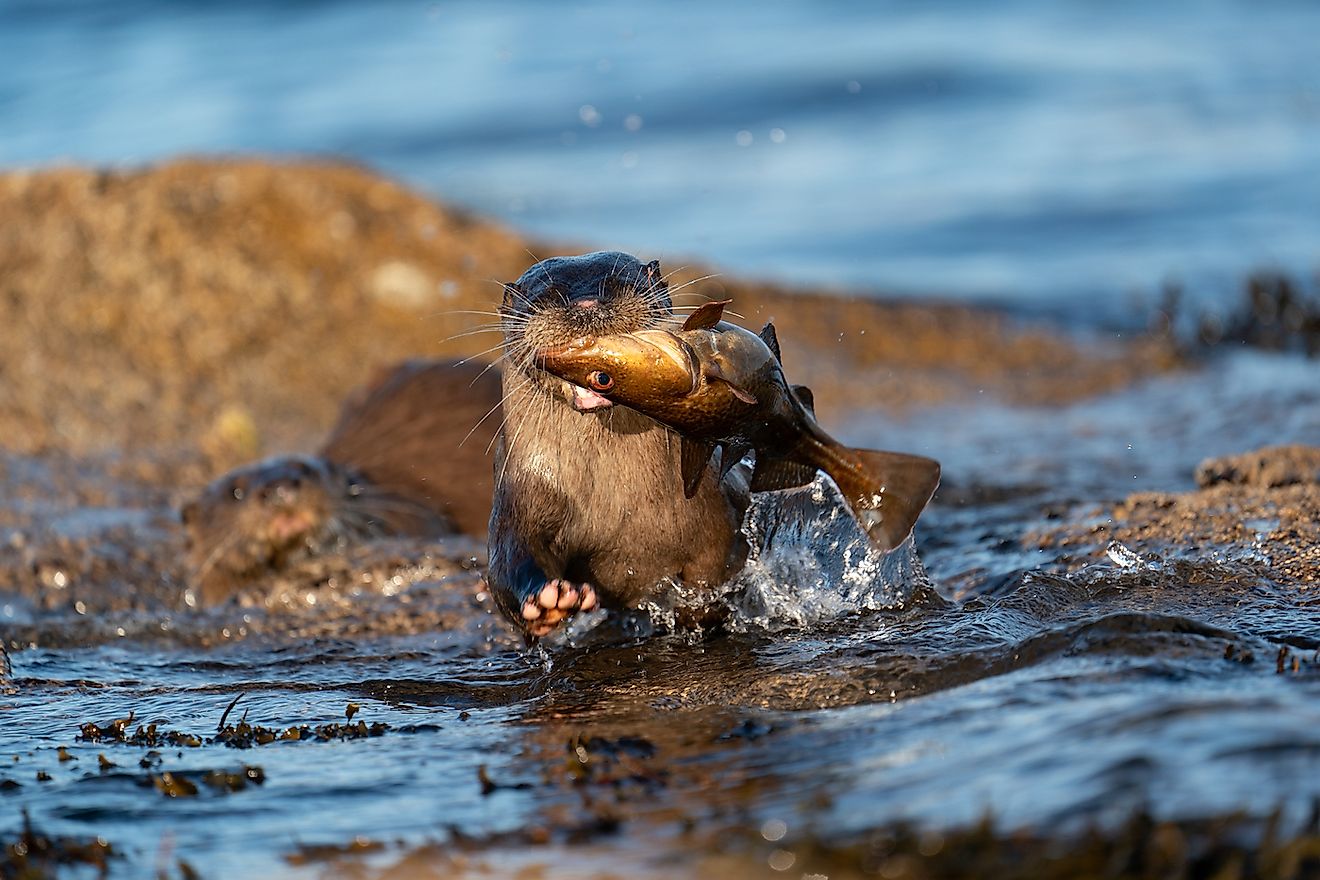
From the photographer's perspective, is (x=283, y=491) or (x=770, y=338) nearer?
(x=770, y=338)

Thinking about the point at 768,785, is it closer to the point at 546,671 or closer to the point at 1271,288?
the point at 546,671

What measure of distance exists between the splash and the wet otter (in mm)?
1329

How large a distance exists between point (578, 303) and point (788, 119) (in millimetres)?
10724

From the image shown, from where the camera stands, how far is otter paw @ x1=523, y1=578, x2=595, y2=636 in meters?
3.43

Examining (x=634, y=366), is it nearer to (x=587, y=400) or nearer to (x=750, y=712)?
(x=587, y=400)

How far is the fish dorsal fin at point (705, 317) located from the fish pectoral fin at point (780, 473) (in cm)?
44

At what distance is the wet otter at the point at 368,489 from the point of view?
17.1ft

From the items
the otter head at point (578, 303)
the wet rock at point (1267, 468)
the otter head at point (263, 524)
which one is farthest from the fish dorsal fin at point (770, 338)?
the otter head at point (263, 524)

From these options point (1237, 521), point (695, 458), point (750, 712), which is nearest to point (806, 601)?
point (695, 458)

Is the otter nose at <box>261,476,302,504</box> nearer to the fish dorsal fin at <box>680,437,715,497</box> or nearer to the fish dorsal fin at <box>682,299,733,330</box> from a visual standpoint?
the fish dorsal fin at <box>680,437,715,497</box>

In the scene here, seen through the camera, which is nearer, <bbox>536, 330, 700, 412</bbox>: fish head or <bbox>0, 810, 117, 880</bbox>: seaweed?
<bbox>0, 810, 117, 880</bbox>: seaweed

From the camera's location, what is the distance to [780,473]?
3.57 meters

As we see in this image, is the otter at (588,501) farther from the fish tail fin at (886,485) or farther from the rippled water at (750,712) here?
the fish tail fin at (886,485)

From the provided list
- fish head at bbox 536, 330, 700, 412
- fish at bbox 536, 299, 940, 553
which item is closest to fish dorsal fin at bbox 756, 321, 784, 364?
fish at bbox 536, 299, 940, 553
